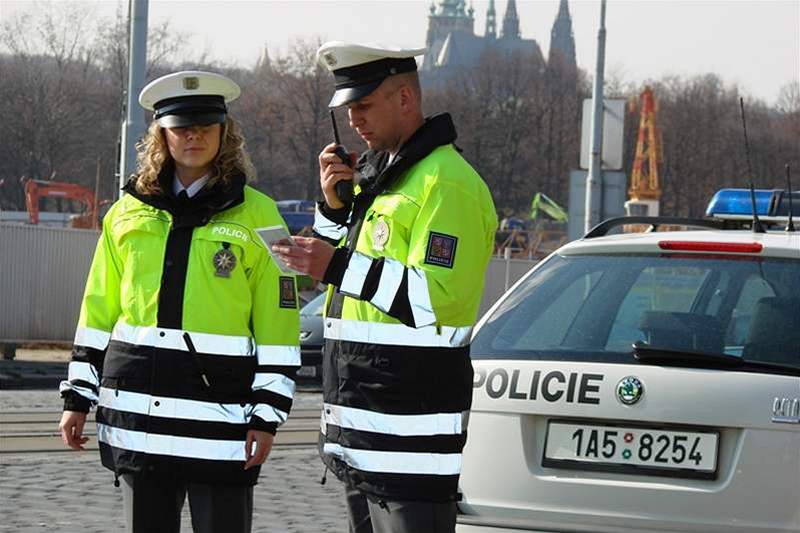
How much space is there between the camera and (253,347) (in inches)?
187

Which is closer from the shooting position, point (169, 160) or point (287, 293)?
point (287, 293)

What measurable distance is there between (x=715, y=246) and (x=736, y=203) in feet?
7.00

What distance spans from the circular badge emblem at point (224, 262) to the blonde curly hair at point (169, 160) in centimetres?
23

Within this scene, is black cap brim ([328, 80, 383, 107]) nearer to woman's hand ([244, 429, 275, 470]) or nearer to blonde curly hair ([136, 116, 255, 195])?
blonde curly hair ([136, 116, 255, 195])

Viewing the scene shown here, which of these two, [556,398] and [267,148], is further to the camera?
[267,148]

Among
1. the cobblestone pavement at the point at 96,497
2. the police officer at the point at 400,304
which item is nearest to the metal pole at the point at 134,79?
the cobblestone pavement at the point at 96,497

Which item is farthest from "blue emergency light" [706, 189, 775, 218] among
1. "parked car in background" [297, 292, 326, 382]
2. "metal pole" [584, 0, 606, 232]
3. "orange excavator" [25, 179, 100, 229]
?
"orange excavator" [25, 179, 100, 229]

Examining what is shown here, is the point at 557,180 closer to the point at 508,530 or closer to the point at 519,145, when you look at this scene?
the point at 519,145

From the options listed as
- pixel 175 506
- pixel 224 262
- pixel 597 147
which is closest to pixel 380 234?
pixel 224 262

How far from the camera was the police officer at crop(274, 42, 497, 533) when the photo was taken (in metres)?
4.12

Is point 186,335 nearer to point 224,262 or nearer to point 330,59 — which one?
point 224,262

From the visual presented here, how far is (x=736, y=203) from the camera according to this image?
7613 mm

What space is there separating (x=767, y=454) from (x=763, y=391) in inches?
8.2

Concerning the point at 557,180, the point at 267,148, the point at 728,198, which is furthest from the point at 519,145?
the point at 728,198
